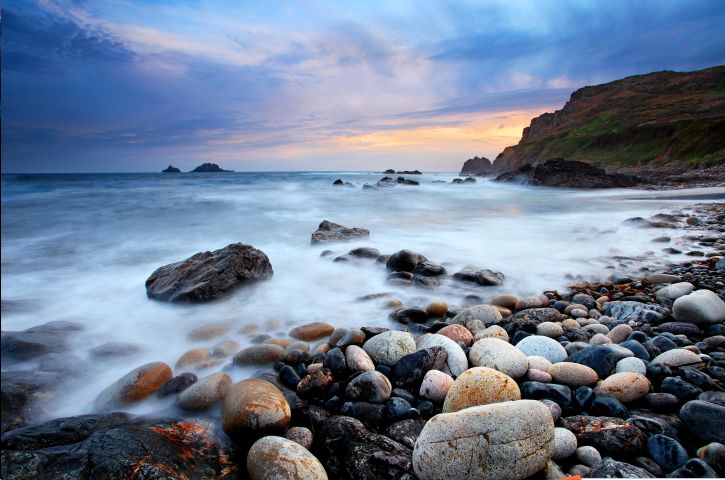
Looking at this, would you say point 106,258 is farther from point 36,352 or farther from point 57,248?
point 36,352

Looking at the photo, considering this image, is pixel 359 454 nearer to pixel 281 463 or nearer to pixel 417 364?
pixel 281 463

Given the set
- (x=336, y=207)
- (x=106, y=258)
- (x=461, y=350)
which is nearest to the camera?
(x=461, y=350)

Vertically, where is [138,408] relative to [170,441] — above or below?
below

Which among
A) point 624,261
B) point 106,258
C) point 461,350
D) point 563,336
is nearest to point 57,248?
point 106,258

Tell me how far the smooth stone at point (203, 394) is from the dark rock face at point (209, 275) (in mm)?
2433

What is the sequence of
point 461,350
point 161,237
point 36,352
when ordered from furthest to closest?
point 161,237 < point 36,352 < point 461,350

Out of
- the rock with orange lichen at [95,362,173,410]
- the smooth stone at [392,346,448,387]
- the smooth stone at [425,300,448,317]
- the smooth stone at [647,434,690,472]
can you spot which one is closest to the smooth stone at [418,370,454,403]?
the smooth stone at [392,346,448,387]

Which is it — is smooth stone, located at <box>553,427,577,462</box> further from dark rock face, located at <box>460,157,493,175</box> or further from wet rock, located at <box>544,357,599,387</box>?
dark rock face, located at <box>460,157,493,175</box>

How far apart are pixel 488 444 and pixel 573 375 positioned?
126cm

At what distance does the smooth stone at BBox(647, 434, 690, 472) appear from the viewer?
2037 mm

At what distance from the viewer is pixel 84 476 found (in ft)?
5.83

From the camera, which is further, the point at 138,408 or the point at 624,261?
the point at 624,261

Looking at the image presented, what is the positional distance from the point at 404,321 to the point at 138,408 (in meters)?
2.61

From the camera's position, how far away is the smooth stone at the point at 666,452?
2037mm
